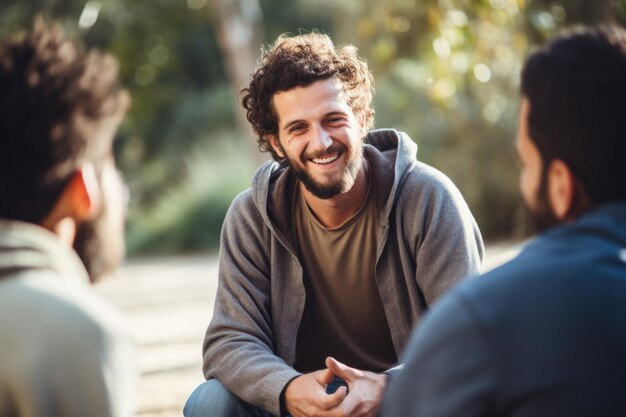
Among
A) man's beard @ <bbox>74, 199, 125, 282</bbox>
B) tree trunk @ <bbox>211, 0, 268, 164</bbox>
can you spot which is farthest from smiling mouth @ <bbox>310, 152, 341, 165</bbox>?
tree trunk @ <bbox>211, 0, 268, 164</bbox>

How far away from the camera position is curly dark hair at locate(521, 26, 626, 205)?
1.74m

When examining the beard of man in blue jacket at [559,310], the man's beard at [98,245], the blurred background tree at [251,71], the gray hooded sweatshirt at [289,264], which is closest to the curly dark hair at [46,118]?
the man's beard at [98,245]

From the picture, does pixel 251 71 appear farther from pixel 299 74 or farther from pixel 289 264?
pixel 289 264

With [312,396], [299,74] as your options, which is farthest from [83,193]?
[299,74]

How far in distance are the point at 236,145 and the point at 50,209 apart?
17243 millimetres

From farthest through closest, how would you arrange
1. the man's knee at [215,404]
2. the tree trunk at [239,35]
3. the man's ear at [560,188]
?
the tree trunk at [239,35] → the man's knee at [215,404] → the man's ear at [560,188]

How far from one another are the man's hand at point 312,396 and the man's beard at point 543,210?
1.33 meters

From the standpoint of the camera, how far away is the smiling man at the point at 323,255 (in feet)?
10.5

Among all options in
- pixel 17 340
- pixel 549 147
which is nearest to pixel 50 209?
pixel 17 340

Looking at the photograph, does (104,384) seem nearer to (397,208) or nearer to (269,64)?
(397,208)

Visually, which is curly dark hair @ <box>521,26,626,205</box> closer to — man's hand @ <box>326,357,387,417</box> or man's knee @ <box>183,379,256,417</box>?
man's hand @ <box>326,357,387,417</box>

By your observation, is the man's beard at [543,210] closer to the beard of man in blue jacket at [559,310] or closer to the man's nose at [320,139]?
the beard of man in blue jacket at [559,310]

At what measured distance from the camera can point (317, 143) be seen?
3.55 metres

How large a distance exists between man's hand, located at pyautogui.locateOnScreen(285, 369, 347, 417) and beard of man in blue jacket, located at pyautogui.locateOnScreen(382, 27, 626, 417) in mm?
1283
